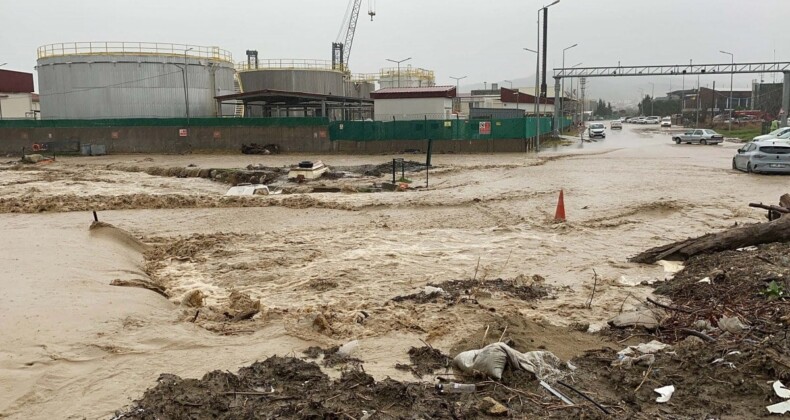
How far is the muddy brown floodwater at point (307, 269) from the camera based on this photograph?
7543mm

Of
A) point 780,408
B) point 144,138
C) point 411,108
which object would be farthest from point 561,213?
point 144,138

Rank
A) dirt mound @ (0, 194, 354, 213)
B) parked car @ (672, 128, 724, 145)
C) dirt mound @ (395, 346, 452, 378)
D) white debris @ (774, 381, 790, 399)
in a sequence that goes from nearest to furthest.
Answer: white debris @ (774, 381, 790, 399), dirt mound @ (395, 346, 452, 378), dirt mound @ (0, 194, 354, 213), parked car @ (672, 128, 724, 145)

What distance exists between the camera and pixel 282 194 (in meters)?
24.2

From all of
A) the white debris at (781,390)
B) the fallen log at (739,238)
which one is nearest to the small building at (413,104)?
the fallen log at (739,238)

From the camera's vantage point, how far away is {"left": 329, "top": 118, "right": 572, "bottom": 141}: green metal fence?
45938mm

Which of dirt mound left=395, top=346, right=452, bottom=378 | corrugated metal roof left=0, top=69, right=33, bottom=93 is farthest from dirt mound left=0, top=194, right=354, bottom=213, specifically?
corrugated metal roof left=0, top=69, right=33, bottom=93

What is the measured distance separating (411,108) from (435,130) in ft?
21.2

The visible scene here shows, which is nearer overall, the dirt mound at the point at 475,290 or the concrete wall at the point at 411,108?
the dirt mound at the point at 475,290

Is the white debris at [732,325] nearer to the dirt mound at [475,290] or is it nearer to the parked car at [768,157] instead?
the dirt mound at [475,290]

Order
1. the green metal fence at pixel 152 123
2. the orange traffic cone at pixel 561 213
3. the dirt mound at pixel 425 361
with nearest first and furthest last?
the dirt mound at pixel 425 361
the orange traffic cone at pixel 561 213
the green metal fence at pixel 152 123

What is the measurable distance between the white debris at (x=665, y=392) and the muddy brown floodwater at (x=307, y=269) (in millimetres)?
1445

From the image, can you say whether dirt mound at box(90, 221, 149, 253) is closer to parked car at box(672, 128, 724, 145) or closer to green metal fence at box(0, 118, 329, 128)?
green metal fence at box(0, 118, 329, 128)

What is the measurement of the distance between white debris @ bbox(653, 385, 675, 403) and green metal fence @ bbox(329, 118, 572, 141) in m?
40.8

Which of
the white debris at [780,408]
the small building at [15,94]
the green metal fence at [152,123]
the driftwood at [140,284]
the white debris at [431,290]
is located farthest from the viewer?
the small building at [15,94]
